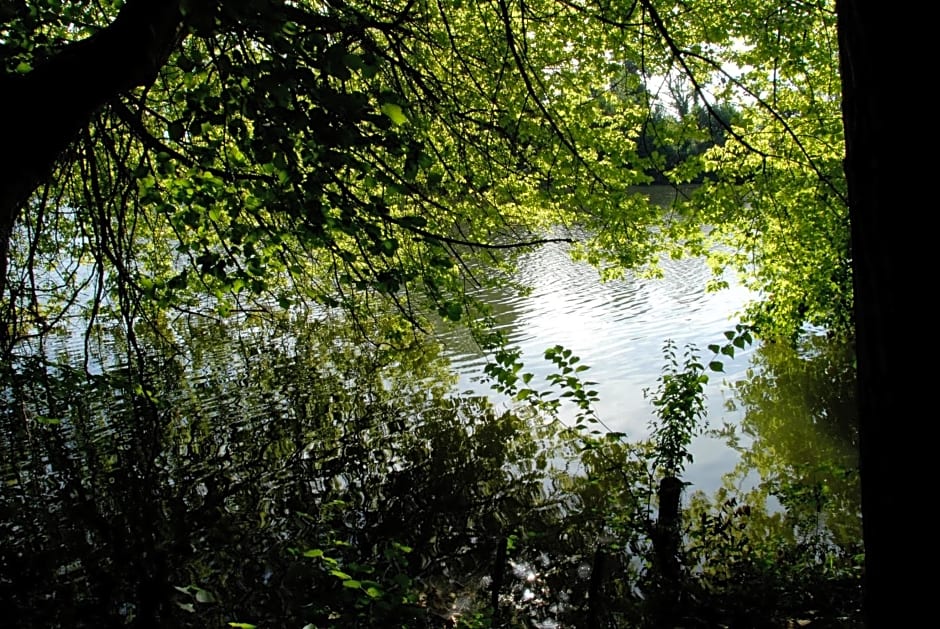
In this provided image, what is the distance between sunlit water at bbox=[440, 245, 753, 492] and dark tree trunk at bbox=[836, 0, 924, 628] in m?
6.86

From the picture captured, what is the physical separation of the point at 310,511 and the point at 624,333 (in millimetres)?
10317

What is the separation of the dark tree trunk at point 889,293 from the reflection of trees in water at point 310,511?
1.93 metres

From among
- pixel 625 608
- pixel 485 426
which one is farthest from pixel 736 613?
pixel 485 426

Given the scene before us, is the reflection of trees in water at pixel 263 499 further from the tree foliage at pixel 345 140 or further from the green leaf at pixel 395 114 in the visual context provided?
the green leaf at pixel 395 114

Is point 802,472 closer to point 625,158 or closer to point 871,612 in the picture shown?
point 625,158

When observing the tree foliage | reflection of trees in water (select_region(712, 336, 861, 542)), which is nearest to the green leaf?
the tree foliage

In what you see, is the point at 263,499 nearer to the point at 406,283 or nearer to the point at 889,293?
the point at 406,283

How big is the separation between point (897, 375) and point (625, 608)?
14.6ft

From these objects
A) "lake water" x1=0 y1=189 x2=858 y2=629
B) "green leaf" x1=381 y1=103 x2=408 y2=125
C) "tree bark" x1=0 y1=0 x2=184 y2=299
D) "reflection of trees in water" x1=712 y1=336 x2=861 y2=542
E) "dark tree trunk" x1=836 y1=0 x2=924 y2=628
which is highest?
"tree bark" x1=0 y1=0 x2=184 y2=299

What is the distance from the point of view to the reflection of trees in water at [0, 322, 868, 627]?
14.3 ft

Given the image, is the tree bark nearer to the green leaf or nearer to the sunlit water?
the green leaf

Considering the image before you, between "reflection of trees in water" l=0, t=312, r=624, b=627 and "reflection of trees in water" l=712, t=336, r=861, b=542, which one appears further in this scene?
"reflection of trees in water" l=712, t=336, r=861, b=542

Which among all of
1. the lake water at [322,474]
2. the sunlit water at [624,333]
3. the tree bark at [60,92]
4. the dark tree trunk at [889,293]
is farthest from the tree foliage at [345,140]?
the sunlit water at [624,333]

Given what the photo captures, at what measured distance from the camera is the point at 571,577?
18.2 ft
